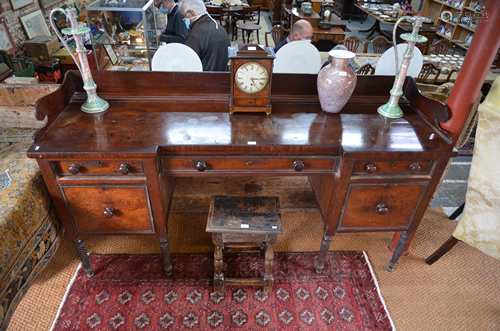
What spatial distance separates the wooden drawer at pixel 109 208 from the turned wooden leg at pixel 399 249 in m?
1.59

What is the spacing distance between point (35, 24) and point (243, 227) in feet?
15.7

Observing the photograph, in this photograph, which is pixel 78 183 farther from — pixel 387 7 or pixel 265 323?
pixel 387 7

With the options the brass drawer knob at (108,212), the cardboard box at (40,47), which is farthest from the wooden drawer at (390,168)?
the cardboard box at (40,47)

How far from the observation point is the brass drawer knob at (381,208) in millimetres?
1943

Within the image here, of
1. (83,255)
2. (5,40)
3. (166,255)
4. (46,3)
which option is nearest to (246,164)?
(166,255)

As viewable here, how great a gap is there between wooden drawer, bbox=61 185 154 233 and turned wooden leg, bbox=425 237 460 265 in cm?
195

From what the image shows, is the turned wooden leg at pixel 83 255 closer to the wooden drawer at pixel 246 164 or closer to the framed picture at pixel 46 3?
the wooden drawer at pixel 246 164

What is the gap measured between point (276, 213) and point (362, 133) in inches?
26.5

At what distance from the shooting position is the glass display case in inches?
111

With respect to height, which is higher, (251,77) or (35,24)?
(251,77)

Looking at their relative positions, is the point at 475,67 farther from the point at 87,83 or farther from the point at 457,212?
the point at 87,83

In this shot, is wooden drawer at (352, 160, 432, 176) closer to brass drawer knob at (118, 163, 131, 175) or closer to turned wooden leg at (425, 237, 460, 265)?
turned wooden leg at (425, 237, 460, 265)

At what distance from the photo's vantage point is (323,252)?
7.24 ft

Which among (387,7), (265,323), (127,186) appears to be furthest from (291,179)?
(387,7)
